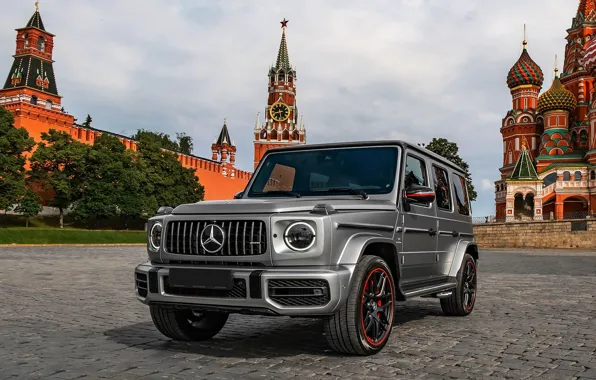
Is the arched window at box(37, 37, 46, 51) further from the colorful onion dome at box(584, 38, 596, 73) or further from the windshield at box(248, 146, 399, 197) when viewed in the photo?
the windshield at box(248, 146, 399, 197)

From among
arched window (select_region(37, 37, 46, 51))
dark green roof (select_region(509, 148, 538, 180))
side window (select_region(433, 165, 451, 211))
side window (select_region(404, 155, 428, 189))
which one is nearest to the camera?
side window (select_region(404, 155, 428, 189))

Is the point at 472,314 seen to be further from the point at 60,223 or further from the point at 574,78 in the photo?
the point at 574,78

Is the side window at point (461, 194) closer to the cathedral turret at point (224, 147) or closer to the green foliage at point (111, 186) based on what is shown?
the green foliage at point (111, 186)

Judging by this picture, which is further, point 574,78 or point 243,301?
point 574,78

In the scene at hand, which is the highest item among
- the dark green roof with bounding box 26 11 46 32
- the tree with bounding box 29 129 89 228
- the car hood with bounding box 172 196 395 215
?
the dark green roof with bounding box 26 11 46 32

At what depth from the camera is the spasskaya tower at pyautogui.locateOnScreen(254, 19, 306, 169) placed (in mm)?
105438

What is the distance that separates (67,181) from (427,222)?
46.3 metres

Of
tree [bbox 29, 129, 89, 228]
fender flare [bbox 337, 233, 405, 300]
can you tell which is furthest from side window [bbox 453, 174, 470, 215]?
tree [bbox 29, 129, 89, 228]

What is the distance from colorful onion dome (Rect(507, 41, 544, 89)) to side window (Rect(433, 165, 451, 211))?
2669 inches

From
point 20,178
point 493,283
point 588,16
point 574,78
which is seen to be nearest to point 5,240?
point 20,178

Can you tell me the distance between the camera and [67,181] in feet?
155

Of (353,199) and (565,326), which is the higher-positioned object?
(353,199)

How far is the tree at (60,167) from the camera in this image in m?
46.6

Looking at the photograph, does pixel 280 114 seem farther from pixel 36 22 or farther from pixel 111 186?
pixel 111 186
